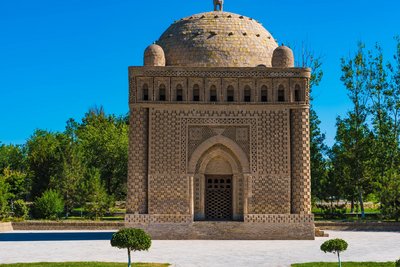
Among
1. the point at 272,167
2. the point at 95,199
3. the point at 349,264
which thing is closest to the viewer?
the point at 349,264

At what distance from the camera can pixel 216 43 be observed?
916 inches

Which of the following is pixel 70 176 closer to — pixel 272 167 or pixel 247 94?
pixel 247 94

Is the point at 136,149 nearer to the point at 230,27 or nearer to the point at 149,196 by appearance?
the point at 149,196

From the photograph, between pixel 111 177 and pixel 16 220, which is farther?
pixel 111 177

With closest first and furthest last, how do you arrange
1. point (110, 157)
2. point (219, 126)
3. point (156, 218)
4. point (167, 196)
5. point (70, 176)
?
point (156, 218)
point (167, 196)
point (219, 126)
point (70, 176)
point (110, 157)

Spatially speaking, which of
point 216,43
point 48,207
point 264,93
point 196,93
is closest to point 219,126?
point 196,93

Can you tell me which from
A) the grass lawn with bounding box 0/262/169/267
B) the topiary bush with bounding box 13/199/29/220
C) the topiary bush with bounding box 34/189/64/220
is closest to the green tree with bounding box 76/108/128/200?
Answer: the topiary bush with bounding box 34/189/64/220

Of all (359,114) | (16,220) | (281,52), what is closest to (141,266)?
(281,52)

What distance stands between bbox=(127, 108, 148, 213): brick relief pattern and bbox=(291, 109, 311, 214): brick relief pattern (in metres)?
5.79

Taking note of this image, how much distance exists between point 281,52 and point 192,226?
779 cm

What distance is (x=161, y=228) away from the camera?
21312 millimetres

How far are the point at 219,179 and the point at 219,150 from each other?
121 cm

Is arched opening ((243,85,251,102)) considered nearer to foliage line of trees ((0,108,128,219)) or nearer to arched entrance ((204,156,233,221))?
arched entrance ((204,156,233,221))

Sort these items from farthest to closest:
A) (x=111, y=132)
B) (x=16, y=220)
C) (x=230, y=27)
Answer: (x=111, y=132) < (x=16, y=220) < (x=230, y=27)
